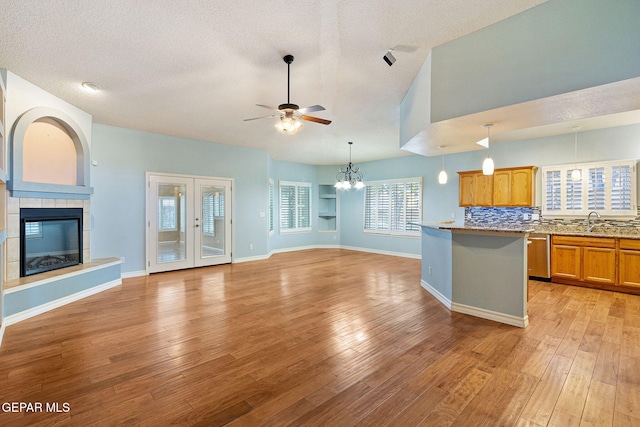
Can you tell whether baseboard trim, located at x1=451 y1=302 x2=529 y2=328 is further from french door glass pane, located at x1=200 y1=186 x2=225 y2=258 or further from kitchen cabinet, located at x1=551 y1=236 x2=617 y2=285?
french door glass pane, located at x1=200 y1=186 x2=225 y2=258

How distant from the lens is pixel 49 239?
4.34m

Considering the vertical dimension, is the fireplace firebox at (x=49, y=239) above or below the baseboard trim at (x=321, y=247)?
above

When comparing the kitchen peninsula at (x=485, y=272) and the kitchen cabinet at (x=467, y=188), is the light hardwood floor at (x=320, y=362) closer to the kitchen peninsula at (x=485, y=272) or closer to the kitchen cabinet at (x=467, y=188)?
the kitchen peninsula at (x=485, y=272)

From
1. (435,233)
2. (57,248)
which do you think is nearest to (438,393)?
(435,233)

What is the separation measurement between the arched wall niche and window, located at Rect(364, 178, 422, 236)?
704 centimetres

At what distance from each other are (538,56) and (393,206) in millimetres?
6230

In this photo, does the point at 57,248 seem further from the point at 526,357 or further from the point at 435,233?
the point at 526,357

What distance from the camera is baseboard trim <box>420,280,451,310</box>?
158 inches

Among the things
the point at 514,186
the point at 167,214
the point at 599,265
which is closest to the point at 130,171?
the point at 167,214

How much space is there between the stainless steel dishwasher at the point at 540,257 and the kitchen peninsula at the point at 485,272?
247 cm

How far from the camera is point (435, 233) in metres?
4.52

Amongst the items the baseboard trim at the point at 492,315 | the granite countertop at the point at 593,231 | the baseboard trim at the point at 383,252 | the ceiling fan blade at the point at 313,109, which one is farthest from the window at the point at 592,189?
the ceiling fan blade at the point at 313,109

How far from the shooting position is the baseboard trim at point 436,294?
4002 mm

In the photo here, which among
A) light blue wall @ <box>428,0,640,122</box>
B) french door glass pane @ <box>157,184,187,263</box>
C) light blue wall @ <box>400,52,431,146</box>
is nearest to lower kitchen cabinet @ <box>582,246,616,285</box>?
light blue wall @ <box>400,52,431,146</box>
